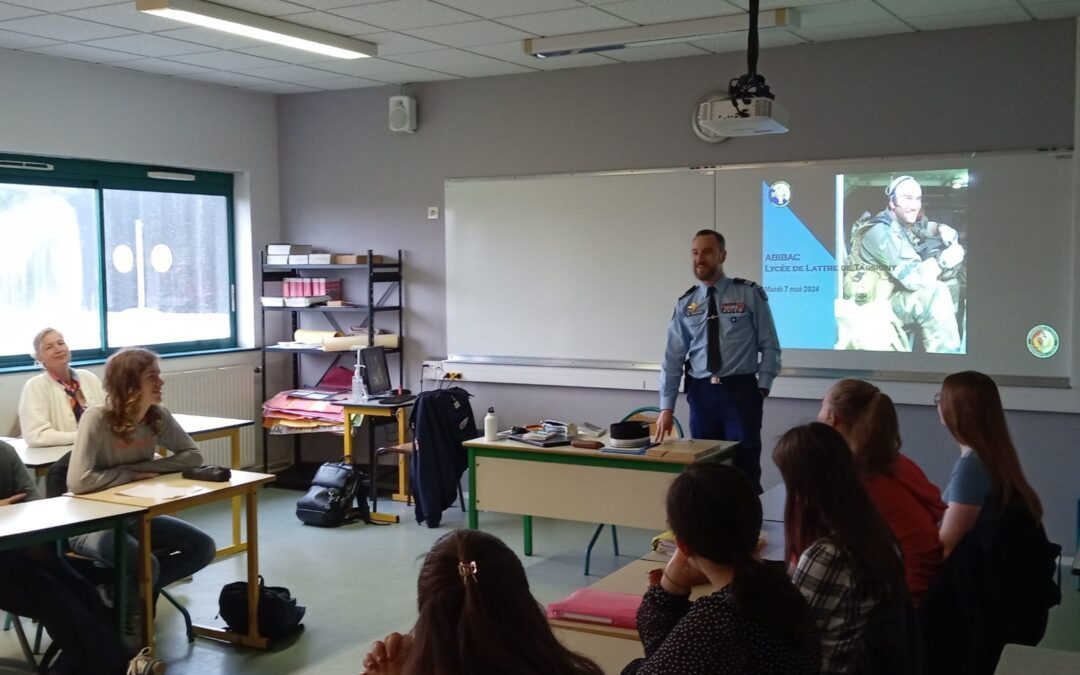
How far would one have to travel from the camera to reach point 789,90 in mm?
6199

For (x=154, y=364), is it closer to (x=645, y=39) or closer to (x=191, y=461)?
(x=191, y=461)

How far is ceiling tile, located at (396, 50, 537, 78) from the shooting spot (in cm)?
650

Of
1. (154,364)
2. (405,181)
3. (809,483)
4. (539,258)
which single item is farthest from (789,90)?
(809,483)

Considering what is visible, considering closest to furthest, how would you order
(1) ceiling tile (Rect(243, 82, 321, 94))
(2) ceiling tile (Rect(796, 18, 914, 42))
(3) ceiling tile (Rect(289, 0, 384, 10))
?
1. (3) ceiling tile (Rect(289, 0, 384, 10))
2. (2) ceiling tile (Rect(796, 18, 914, 42))
3. (1) ceiling tile (Rect(243, 82, 321, 94))

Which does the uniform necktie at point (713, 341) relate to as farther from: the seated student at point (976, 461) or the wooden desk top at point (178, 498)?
the wooden desk top at point (178, 498)

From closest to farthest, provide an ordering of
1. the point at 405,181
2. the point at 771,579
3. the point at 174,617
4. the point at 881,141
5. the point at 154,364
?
the point at 771,579
the point at 154,364
the point at 174,617
the point at 881,141
the point at 405,181

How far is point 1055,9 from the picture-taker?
527 cm

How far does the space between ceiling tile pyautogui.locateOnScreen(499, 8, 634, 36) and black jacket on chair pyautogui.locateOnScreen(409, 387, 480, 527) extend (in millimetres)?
2309

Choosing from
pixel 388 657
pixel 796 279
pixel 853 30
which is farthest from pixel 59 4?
pixel 388 657

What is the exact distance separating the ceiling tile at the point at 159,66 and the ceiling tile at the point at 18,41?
63 cm

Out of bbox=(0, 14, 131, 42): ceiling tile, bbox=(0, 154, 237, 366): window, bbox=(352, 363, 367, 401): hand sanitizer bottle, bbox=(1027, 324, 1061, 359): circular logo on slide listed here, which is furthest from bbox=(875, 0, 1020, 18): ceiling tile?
bbox=(0, 154, 237, 366): window

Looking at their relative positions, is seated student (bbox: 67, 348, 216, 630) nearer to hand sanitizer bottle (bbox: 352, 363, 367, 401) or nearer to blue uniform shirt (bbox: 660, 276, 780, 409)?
blue uniform shirt (bbox: 660, 276, 780, 409)

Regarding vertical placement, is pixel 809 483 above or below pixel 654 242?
below

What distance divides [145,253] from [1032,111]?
5783mm
